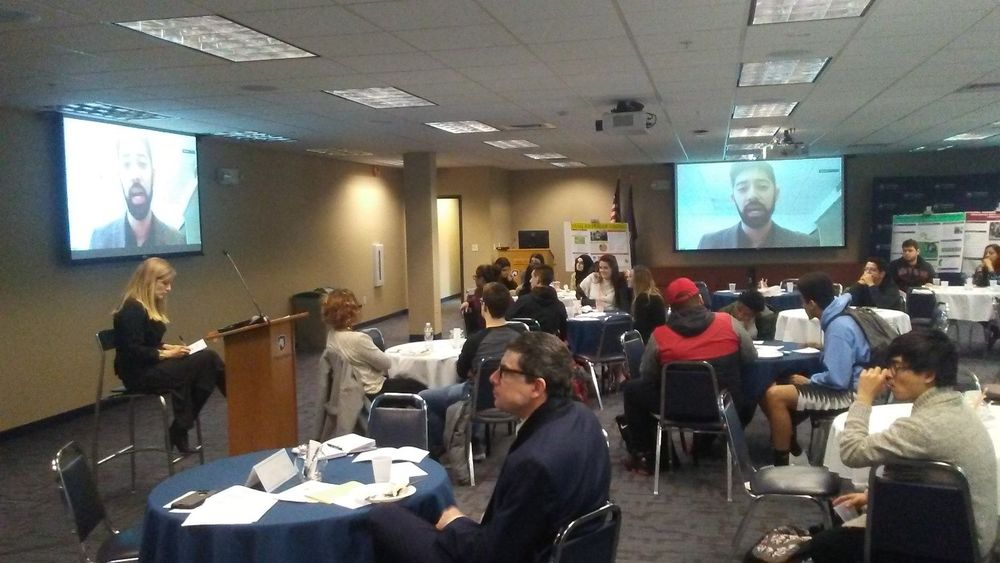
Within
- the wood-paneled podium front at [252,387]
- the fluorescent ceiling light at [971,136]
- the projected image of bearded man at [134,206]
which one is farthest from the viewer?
the fluorescent ceiling light at [971,136]

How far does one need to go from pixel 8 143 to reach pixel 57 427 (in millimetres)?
2530

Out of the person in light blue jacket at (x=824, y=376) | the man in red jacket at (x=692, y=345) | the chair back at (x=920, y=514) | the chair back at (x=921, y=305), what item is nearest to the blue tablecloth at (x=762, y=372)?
the person in light blue jacket at (x=824, y=376)

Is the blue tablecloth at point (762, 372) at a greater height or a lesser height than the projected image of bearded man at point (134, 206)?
lesser

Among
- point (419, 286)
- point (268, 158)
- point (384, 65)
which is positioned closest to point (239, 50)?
point (384, 65)

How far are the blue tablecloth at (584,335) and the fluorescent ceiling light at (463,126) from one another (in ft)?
8.62

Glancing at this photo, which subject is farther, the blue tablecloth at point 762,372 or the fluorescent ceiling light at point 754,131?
the fluorescent ceiling light at point 754,131

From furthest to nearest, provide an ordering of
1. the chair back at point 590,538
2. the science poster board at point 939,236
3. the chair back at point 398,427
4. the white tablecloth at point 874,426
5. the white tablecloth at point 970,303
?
1. the science poster board at point 939,236
2. the white tablecloth at point 970,303
3. the chair back at point 398,427
4. the white tablecloth at point 874,426
5. the chair back at point 590,538

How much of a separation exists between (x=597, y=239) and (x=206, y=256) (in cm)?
627

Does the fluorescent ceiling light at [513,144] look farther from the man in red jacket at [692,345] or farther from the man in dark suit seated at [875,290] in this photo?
the man in red jacket at [692,345]

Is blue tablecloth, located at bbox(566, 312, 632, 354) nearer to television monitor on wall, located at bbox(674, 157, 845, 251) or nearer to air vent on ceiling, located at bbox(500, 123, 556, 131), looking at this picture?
air vent on ceiling, located at bbox(500, 123, 556, 131)

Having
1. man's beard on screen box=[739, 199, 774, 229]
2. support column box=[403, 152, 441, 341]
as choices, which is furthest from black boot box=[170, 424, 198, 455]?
man's beard on screen box=[739, 199, 774, 229]

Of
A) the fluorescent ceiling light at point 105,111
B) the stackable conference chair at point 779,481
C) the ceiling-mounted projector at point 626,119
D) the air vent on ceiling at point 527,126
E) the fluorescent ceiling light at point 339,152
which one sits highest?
the fluorescent ceiling light at point 339,152

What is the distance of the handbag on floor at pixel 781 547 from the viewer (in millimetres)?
2877

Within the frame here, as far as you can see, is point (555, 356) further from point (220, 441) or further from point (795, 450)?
point (220, 441)
